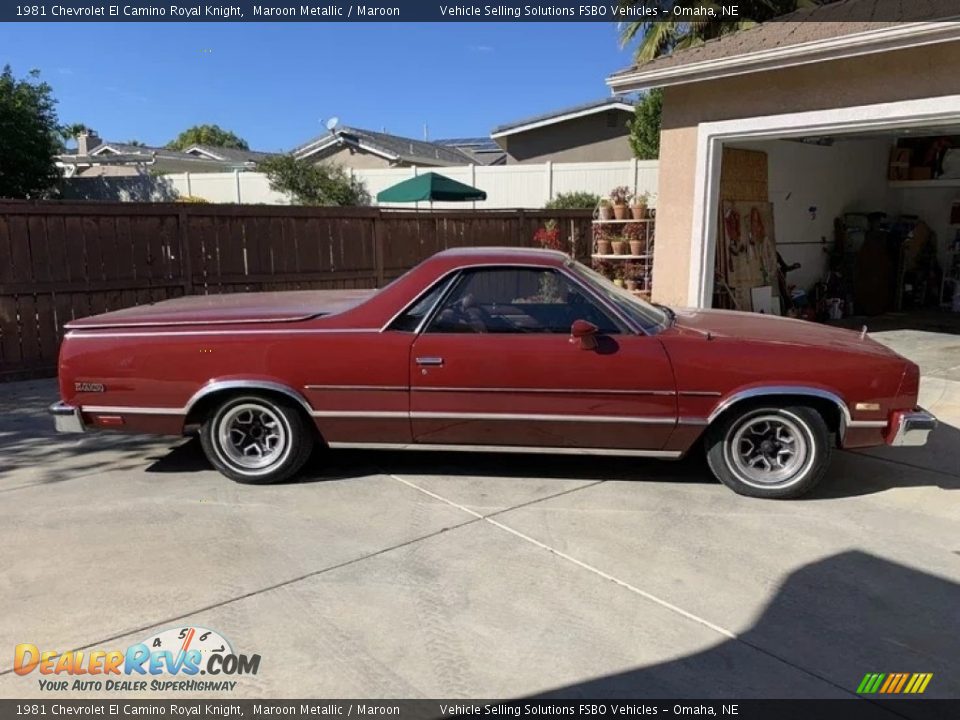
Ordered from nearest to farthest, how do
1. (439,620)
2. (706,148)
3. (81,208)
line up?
(439,620), (81,208), (706,148)

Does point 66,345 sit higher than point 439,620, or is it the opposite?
point 66,345

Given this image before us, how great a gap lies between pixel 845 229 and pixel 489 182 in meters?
10.3

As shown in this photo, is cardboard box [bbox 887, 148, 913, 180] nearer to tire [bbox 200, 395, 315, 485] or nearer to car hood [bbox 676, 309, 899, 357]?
car hood [bbox 676, 309, 899, 357]

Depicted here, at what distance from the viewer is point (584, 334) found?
172 inches

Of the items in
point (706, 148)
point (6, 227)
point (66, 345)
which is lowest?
point (66, 345)

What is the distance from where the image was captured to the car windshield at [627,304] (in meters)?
4.57

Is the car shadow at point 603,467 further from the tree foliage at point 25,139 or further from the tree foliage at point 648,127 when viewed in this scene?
the tree foliage at point 25,139

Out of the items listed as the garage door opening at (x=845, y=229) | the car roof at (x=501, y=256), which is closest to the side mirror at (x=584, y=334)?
the car roof at (x=501, y=256)

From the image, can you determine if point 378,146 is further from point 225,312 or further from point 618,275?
point 225,312

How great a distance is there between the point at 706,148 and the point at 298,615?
7760 mm

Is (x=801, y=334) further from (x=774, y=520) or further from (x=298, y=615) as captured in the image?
(x=298, y=615)

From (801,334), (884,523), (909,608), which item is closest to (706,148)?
(801,334)

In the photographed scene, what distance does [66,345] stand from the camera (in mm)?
4680

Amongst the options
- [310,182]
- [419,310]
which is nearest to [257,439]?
[419,310]
